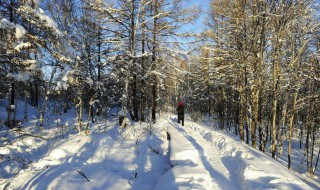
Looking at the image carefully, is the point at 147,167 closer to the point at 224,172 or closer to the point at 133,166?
the point at 133,166

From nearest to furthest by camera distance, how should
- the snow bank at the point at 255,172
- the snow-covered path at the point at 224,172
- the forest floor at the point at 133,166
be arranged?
the snow bank at the point at 255,172, the snow-covered path at the point at 224,172, the forest floor at the point at 133,166

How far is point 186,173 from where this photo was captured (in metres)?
5.88

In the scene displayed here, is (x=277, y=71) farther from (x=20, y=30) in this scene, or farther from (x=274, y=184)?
(x=20, y=30)

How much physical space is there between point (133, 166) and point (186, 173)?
234 centimetres

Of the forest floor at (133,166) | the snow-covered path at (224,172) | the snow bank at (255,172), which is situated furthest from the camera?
the forest floor at (133,166)

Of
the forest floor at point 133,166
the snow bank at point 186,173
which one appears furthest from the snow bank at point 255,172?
the snow bank at point 186,173

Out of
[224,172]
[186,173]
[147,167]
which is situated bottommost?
[147,167]

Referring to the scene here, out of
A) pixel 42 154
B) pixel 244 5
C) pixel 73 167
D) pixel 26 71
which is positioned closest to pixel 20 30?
pixel 26 71

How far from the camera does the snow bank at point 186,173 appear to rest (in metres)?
5.25

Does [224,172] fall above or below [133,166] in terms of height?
above

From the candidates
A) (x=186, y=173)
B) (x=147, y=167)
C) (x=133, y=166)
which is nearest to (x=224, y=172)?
(x=186, y=173)

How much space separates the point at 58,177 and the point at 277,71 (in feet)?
33.5

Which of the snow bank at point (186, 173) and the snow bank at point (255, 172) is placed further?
the snow bank at point (186, 173)

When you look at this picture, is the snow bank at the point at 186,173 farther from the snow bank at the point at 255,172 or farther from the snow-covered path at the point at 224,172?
the snow bank at the point at 255,172
